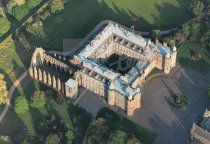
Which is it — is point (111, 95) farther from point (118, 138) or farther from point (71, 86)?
point (118, 138)

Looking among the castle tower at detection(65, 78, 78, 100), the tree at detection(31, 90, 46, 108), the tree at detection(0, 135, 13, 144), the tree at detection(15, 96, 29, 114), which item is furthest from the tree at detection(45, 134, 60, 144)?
the castle tower at detection(65, 78, 78, 100)

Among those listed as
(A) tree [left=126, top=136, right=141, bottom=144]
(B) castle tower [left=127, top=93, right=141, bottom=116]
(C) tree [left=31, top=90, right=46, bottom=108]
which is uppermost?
(C) tree [left=31, top=90, right=46, bottom=108]

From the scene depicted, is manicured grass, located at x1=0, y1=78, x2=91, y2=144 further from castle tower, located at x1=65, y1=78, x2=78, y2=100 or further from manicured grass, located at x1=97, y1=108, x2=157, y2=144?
manicured grass, located at x1=97, y1=108, x2=157, y2=144

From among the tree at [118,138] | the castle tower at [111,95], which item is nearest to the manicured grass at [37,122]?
the castle tower at [111,95]

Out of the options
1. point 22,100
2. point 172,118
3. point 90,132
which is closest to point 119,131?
point 90,132

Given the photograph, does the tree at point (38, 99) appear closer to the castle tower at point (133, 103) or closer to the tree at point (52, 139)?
the tree at point (52, 139)

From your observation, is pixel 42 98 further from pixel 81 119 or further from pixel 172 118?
pixel 172 118
